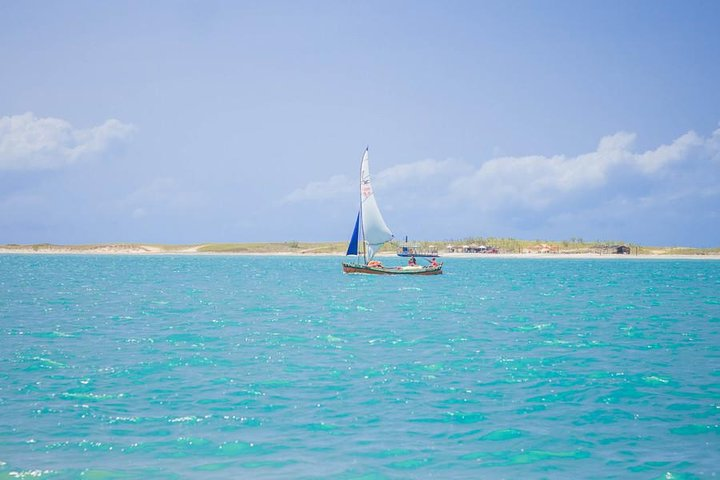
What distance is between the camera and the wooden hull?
8744 centimetres

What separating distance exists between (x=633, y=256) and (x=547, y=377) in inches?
7086

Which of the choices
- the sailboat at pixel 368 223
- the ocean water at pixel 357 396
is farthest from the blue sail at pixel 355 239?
the ocean water at pixel 357 396

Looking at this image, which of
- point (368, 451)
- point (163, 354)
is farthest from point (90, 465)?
point (163, 354)

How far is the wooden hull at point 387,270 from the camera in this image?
87.4 meters

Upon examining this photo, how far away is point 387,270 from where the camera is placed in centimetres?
8800

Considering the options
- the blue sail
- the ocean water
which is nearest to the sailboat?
the blue sail

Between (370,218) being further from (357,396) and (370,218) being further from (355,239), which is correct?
(357,396)

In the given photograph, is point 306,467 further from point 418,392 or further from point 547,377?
point 547,377

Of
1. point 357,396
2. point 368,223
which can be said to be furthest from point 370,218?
point 357,396

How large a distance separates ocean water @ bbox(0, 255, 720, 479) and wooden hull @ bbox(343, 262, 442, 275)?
46845mm

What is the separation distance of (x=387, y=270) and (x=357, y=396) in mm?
68987

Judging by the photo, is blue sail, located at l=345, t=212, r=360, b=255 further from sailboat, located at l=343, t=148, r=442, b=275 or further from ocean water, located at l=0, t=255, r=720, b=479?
ocean water, located at l=0, t=255, r=720, b=479

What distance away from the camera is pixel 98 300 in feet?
166

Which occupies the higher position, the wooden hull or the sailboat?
the sailboat
